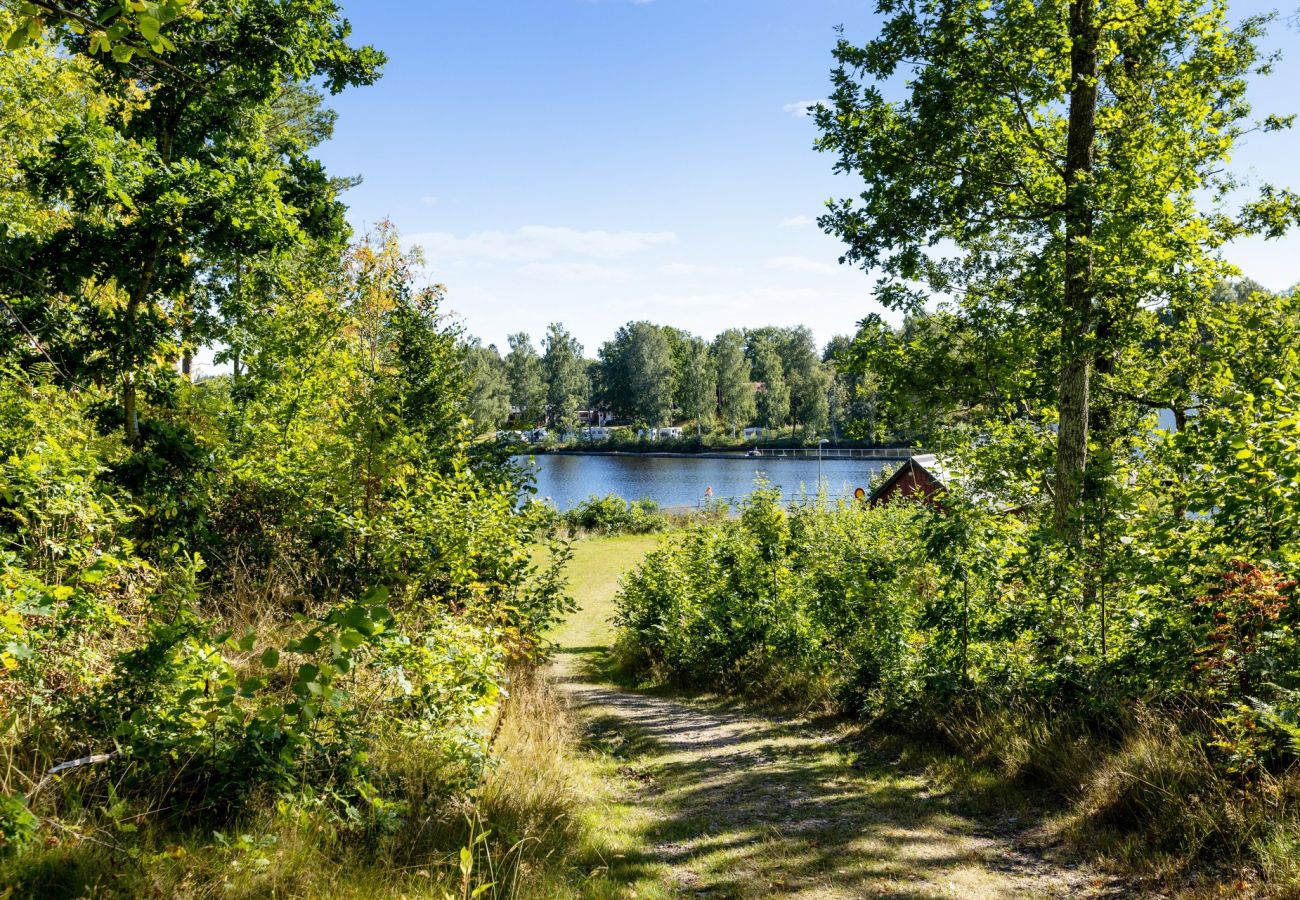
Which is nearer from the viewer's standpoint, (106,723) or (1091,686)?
(106,723)

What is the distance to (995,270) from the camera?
34.1 feet

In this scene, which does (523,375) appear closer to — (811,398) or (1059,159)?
(811,398)

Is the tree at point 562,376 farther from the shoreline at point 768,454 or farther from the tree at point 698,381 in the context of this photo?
the tree at point 698,381

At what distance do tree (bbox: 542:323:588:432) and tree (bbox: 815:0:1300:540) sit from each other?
89.9 metres

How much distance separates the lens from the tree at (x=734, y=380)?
9288 centimetres

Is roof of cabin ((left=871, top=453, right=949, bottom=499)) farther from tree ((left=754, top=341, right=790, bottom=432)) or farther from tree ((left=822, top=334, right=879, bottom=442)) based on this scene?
tree ((left=754, top=341, right=790, bottom=432))

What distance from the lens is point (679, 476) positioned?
73.4 metres

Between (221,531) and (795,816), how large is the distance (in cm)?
632

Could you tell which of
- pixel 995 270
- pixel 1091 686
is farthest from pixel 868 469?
pixel 1091 686

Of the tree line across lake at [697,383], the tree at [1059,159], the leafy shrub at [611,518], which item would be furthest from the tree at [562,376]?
the tree at [1059,159]

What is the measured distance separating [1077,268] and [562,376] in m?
98.0

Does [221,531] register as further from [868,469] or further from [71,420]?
[868,469]

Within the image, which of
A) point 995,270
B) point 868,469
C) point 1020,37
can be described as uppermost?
point 1020,37

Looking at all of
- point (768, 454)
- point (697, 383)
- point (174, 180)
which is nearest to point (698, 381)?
point (697, 383)
